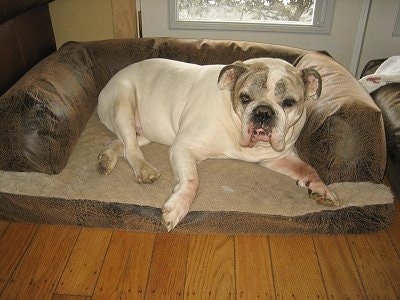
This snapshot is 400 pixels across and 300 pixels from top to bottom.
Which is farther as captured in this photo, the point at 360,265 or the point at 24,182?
the point at 24,182

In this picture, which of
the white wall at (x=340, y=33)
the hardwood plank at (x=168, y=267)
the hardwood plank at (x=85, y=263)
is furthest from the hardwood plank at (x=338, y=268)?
the white wall at (x=340, y=33)

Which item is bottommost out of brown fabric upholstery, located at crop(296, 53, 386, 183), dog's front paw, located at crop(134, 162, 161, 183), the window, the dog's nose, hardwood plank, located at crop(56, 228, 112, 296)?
hardwood plank, located at crop(56, 228, 112, 296)

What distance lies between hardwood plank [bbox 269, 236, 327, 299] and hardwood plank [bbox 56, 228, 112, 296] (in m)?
0.85

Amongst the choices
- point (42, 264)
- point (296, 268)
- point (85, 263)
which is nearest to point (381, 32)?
point (296, 268)

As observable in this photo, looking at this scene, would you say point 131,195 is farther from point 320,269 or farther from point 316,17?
point 316,17

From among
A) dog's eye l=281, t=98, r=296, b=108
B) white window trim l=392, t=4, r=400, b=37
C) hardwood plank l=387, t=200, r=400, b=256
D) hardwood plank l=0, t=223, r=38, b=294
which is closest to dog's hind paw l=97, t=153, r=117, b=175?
hardwood plank l=0, t=223, r=38, b=294

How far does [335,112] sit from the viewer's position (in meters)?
2.13

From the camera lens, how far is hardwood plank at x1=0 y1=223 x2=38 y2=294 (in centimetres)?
183

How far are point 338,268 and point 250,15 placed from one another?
95.5 inches

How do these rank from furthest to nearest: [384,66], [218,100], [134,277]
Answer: [384,66], [218,100], [134,277]

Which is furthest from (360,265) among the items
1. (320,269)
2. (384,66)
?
(384,66)

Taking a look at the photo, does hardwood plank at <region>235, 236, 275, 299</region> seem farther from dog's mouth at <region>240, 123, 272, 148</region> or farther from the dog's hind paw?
the dog's hind paw

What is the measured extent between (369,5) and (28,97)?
2.80 metres

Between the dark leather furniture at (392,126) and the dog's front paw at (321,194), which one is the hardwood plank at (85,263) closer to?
the dog's front paw at (321,194)
